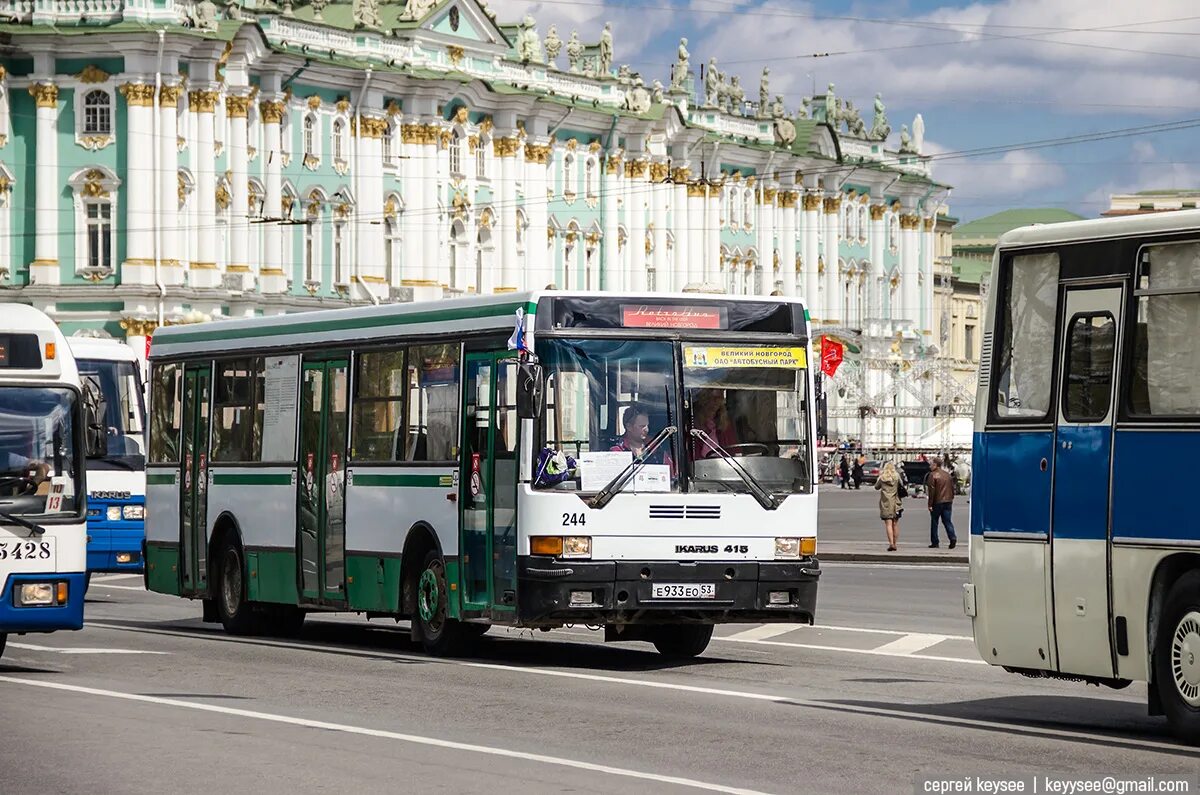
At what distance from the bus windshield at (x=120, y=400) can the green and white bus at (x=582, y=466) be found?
11.4m

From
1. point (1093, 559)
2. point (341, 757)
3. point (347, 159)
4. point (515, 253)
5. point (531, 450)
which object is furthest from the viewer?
point (515, 253)

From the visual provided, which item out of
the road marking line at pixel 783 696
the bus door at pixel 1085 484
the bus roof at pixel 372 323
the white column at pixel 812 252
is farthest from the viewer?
the white column at pixel 812 252

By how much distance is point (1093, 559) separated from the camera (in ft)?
46.1

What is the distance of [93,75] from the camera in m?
70.5

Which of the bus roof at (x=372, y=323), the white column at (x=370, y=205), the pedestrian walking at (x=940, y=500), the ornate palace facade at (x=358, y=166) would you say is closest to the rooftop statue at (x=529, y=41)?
the ornate palace facade at (x=358, y=166)

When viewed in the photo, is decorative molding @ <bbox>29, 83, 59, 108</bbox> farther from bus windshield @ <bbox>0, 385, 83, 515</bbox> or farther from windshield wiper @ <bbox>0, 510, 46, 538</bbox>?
windshield wiper @ <bbox>0, 510, 46, 538</bbox>

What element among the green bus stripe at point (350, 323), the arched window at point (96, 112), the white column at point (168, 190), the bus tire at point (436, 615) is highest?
the arched window at point (96, 112)

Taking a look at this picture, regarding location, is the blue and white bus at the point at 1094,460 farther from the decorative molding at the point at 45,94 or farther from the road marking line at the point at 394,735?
the decorative molding at the point at 45,94

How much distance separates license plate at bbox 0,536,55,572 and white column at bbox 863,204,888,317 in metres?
110

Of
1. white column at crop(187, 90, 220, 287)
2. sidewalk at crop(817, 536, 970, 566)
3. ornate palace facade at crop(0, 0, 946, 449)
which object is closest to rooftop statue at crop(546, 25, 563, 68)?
ornate palace facade at crop(0, 0, 946, 449)

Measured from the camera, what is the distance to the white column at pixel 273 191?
7612 cm

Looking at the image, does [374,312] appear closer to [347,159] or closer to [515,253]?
[347,159]

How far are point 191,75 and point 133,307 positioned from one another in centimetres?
739

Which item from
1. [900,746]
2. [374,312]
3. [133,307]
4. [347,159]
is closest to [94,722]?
[900,746]
